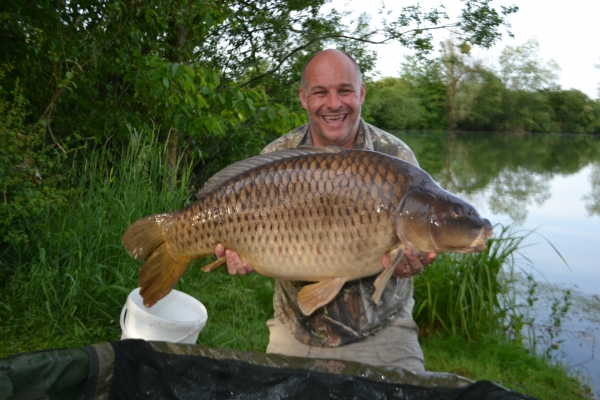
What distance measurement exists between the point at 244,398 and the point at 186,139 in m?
3.64

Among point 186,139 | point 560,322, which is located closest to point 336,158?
point 560,322

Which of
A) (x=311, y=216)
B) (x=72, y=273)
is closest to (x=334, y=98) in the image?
(x=311, y=216)

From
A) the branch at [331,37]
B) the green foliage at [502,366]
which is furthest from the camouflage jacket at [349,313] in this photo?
the branch at [331,37]

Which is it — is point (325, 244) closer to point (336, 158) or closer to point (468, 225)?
point (336, 158)

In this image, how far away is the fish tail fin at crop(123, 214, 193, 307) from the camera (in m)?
1.76

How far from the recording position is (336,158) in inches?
61.7

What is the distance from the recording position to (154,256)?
1.77 m

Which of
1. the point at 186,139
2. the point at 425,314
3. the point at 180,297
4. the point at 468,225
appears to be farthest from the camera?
the point at 186,139

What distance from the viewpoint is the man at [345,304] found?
190 centimetres

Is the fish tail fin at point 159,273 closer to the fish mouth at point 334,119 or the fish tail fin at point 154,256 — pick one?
the fish tail fin at point 154,256

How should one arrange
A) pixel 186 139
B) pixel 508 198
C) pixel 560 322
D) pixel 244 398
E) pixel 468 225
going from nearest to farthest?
pixel 468 225
pixel 244 398
pixel 560 322
pixel 186 139
pixel 508 198

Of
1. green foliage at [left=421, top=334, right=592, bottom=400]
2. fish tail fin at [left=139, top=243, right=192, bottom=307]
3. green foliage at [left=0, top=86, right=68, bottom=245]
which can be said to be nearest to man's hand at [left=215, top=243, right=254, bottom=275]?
fish tail fin at [left=139, top=243, right=192, bottom=307]

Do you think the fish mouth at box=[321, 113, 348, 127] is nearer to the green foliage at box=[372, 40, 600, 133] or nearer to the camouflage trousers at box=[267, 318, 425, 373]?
the camouflage trousers at box=[267, 318, 425, 373]

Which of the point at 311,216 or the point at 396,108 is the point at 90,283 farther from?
the point at 396,108
